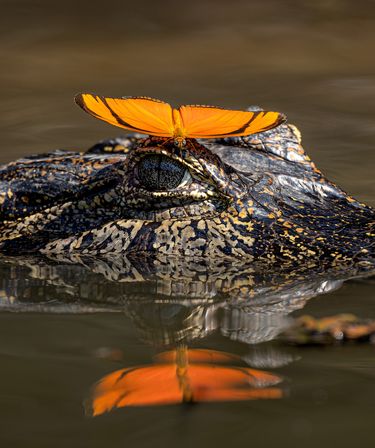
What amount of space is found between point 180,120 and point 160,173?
0.88ft

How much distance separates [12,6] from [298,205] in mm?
9905

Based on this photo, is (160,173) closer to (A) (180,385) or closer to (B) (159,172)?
(B) (159,172)

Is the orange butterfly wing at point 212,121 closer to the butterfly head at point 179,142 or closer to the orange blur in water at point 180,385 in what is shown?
the butterfly head at point 179,142

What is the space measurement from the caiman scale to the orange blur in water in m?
1.24

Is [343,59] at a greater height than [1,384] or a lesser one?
greater

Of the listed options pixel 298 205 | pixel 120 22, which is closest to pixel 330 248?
pixel 298 205

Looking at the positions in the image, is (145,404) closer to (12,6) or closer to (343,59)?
(343,59)

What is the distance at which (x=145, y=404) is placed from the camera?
2.86 meters

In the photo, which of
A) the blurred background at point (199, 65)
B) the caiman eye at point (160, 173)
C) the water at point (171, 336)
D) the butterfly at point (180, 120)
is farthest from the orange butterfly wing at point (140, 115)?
the blurred background at point (199, 65)

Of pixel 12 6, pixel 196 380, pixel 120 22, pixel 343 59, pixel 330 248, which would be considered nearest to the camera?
pixel 196 380

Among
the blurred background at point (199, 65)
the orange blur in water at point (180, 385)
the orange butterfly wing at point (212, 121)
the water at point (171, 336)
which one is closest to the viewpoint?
the water at point (171, 336)

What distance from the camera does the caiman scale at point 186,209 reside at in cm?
437

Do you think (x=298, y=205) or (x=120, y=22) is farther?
(x=120, y=22)

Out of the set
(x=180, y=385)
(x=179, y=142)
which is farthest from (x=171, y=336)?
(x=179, y=142)
